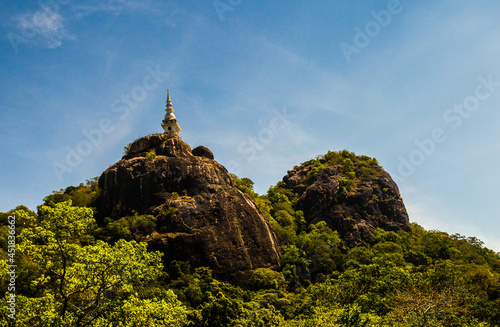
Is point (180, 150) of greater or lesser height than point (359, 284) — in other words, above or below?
above

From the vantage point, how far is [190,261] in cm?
4256

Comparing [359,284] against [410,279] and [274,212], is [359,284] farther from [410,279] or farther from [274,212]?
[274,212]

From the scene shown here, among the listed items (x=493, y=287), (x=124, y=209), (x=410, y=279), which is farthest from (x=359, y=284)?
(x=124, y=209)

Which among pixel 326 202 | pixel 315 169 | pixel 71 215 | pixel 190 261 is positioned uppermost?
pixel 315 169

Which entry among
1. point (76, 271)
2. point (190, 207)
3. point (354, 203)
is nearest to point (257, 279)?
point (190, 207)

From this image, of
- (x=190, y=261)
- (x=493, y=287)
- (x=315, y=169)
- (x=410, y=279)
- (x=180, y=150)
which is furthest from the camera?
(x=315, y=169)

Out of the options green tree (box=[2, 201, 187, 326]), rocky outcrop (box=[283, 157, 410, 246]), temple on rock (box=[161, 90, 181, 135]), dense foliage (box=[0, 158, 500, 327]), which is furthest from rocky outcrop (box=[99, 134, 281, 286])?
green tree (box=[2, 201, 187, 326])

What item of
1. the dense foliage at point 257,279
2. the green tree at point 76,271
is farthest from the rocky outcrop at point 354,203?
the green tree at point 76,271

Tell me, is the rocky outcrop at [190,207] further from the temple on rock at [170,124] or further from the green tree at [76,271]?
the green tree at [76,271]

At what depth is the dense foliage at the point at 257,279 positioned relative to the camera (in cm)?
1586

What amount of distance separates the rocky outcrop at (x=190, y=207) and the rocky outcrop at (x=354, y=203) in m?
17.2

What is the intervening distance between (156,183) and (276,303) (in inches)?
833

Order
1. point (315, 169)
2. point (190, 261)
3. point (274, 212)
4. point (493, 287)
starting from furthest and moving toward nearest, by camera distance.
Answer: point (315, 169) < point (274, 212) < point (190, 261) < point (493, 287)

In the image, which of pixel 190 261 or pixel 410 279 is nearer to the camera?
pixel 410 279
